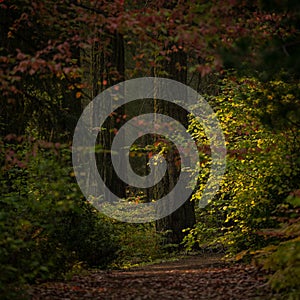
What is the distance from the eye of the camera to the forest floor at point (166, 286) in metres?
6.96

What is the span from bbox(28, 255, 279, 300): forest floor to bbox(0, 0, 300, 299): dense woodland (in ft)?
0.90

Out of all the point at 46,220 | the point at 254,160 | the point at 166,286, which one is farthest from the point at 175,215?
the point at 46,220

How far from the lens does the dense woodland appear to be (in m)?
6.45

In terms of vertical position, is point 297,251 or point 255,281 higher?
point 297,251

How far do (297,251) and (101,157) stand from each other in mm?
8146

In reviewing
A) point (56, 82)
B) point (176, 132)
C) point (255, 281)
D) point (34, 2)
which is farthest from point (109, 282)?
point (56, 82)

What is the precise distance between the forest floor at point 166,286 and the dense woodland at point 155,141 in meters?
0.27

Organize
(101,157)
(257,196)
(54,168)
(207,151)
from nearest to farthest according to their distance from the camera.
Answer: (54,168) < (257,196) < (207,151) < (101,157)

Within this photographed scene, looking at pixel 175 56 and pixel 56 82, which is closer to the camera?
pixel 56 82

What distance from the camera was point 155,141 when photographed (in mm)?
10664

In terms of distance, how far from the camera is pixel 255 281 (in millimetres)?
7613

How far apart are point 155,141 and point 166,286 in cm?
354

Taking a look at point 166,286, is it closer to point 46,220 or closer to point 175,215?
point 46,220

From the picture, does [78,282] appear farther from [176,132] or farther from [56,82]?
[56,82]
